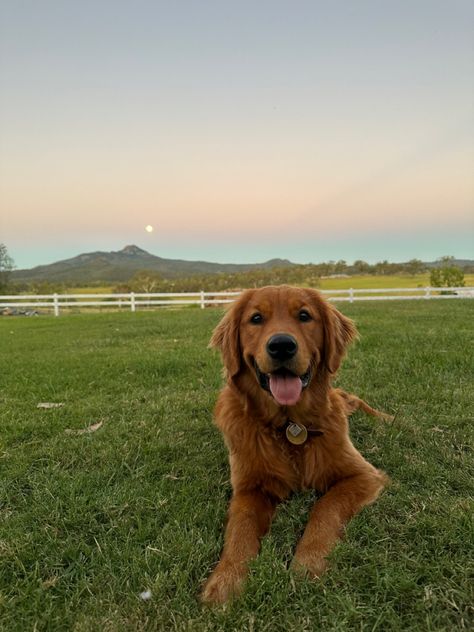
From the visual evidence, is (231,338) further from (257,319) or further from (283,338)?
(283,338)

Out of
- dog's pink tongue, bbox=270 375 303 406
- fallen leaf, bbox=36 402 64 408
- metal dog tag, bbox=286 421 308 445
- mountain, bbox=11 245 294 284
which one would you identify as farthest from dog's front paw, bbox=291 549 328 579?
mountain, bbox=11 245 294 284

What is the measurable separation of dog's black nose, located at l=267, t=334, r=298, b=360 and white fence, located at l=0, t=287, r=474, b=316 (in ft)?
61.1

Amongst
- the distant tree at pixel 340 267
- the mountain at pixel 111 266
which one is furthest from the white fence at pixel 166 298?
the mountain at pixel 111 266

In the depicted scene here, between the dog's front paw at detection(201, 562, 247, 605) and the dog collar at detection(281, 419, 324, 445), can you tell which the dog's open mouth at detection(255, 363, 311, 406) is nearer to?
the dog collar at detection(281, 419, 324, 445)

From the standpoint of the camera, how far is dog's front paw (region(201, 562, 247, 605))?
1.66 m

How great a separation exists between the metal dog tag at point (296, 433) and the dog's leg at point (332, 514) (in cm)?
33

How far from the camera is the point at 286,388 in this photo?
260 centimetres

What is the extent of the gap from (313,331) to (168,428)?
164 cm

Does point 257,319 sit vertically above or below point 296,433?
above

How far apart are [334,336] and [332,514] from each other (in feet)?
4.13

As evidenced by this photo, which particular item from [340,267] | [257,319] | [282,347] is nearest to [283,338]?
[282,347]

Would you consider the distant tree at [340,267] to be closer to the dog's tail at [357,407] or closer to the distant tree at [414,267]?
the distant tree at [414,267]

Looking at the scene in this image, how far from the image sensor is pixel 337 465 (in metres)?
2.50

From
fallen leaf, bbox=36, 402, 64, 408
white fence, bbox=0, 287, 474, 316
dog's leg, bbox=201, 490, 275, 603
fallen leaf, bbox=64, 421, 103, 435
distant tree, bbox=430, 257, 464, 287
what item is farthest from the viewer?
distant tree, bbox=430, 257, 464, 287
